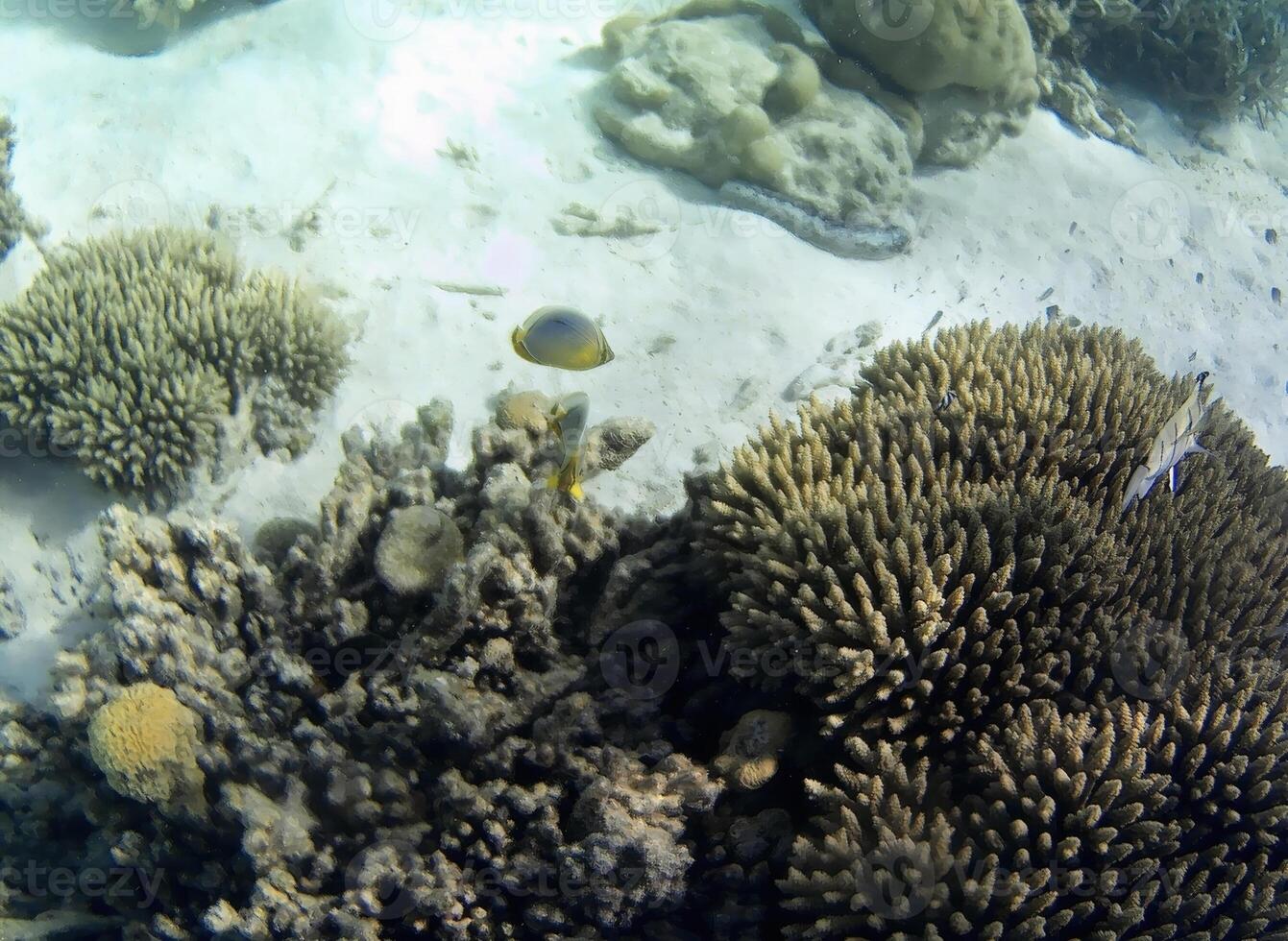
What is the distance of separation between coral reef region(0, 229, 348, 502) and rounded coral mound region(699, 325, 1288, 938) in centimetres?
300

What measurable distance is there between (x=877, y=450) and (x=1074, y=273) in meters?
6.20

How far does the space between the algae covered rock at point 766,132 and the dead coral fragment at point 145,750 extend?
6.34m

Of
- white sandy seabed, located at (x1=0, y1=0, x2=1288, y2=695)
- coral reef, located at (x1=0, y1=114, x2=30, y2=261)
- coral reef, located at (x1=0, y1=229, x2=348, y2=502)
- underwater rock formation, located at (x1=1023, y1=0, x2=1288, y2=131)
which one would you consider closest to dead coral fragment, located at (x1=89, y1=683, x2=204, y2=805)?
white sandy seabed, located at (x1=0, y1=0, x2=1288, y2=695)

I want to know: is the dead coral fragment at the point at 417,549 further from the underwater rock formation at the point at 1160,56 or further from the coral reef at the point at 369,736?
the underwater rock formation at the point at 1160,56

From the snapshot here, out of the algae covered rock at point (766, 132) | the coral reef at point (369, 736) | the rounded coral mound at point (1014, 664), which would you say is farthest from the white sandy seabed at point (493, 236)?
the rounded coral mound at point (1014, 664)

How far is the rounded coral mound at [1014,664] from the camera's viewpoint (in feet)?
8.43

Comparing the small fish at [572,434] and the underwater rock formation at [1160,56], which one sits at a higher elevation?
the underwater rock formation at [1160,56]

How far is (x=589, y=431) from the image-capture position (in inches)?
179

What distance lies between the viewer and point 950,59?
7953mm

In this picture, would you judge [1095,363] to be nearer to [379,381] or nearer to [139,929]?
[379,381]

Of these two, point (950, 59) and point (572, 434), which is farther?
point (950, 59)

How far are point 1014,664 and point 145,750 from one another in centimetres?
374

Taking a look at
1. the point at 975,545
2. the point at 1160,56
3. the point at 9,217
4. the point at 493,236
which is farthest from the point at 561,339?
the point at 1160,56

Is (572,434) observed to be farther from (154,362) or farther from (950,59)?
(950,59)
